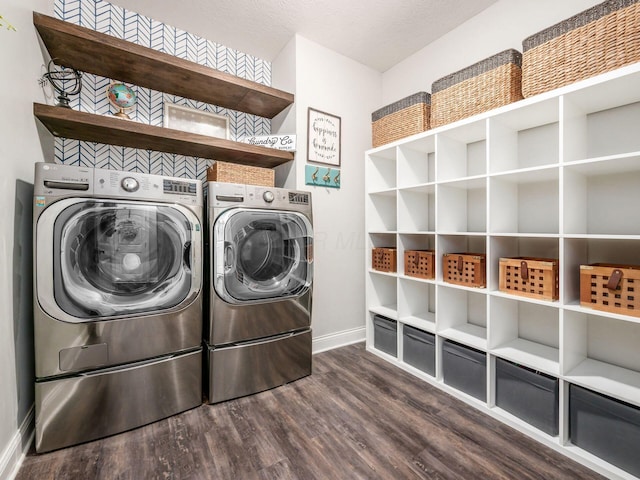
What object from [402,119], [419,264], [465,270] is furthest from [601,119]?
[419,264]

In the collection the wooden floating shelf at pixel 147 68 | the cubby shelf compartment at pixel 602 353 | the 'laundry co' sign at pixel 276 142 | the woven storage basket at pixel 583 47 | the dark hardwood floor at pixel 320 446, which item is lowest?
the dark hardwood floor at pixel 320 446

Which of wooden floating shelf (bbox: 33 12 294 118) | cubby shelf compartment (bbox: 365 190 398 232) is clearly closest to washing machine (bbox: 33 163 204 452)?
wooden floating shelf (bbox: 33 12 294 118)

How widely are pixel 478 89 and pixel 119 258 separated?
2307mm

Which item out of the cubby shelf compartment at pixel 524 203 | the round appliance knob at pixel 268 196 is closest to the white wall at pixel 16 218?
the round appliance knob at pixel 268 196

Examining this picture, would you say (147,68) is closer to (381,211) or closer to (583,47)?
(381,211)

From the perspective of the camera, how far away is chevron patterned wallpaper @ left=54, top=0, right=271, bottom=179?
2002 millimetres

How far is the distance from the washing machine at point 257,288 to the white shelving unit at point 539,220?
2.55 ft

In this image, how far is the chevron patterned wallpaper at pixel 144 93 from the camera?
6.57 ft

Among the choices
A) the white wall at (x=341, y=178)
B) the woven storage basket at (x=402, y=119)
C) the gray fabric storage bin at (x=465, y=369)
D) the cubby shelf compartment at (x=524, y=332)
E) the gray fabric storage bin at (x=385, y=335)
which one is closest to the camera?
the cubby shelf compartment at (x=524, y=332)

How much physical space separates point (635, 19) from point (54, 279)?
112 inches

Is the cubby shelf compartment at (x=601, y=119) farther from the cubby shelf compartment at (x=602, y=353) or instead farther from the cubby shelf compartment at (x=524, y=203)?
the cubby shelf compartment at (x=602, y=353)

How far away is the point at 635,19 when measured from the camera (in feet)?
4.10

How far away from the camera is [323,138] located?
2.56 m

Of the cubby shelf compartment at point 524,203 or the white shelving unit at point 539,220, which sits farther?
the cubby shelf compartment at point 524,203
